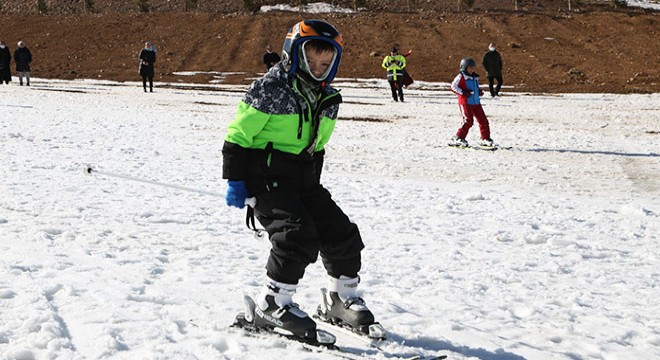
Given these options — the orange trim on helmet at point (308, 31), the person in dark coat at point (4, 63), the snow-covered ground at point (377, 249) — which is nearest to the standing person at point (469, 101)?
the snow-covered ground at point (377, 249)

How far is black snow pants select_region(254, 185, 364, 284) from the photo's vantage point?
3.32 m

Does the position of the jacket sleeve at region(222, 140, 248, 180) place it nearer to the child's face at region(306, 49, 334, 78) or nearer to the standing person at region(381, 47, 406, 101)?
the child's face at region(306, 49, 334, 78)

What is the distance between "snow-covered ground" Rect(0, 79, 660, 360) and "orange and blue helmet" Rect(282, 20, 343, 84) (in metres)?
1.37

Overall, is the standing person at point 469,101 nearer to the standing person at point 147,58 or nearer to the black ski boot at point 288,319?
the black ski boot at point 288,319

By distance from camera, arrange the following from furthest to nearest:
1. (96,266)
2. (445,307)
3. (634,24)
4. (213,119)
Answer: (634,24)
(213,119)
(96,266)
(445,307)

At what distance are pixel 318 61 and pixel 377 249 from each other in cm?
251

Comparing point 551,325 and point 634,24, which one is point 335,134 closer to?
point 551,325

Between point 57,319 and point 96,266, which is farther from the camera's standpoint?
point 96,266

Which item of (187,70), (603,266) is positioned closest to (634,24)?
(187,70)

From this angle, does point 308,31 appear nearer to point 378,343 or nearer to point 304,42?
point 304,42

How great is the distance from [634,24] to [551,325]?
159 feet

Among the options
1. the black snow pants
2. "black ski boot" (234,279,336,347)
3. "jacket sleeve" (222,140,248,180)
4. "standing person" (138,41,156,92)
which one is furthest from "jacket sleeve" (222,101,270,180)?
"standing person" (138,41,156,92)

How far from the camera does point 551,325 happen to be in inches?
153

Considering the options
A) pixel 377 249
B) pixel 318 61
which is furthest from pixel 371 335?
pixel 377 249
